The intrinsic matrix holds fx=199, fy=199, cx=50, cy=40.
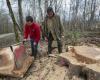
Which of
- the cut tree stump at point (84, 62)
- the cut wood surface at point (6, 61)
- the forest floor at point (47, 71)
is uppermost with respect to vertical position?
the cut tree stump at point (84, 62)

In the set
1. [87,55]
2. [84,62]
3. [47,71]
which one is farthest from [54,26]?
[84,62]

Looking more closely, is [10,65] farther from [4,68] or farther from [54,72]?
[54,72]

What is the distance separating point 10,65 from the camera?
522cm

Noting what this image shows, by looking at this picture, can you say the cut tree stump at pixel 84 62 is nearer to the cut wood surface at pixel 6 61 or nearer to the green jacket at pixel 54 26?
the green jacket at pixel 54 26

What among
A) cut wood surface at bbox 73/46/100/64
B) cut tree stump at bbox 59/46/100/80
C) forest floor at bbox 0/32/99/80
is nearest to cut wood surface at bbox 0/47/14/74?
forest floor at bbox 0/32/99/80

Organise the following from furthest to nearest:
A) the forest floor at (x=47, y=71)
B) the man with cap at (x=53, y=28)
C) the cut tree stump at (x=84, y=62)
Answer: the man with cap at (x=53, y=28) → the forest floor at (x=47, y=71) → the cut tree stump at (x=84, y=62)

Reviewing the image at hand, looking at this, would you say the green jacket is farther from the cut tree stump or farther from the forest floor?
the cut tree stump

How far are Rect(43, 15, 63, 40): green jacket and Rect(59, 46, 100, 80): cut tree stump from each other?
105cm

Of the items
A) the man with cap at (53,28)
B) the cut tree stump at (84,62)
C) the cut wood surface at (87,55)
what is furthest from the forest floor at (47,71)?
the man with cap at (53,28)

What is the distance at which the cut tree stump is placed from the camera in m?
4.06

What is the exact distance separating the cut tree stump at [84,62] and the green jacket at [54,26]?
3.45ft

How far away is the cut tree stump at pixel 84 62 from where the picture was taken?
4065 mm

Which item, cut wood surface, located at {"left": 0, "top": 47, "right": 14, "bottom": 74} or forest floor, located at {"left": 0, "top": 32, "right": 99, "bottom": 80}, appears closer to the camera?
forest floor, located at {"left": 0, "top": 32, "right": 99, "bottom": 80}

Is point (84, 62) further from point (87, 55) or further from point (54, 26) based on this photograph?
point (54, 26)
